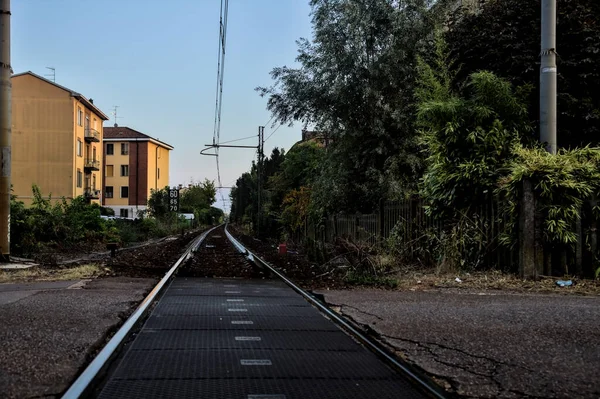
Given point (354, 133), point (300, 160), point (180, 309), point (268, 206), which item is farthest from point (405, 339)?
point (268, 206)

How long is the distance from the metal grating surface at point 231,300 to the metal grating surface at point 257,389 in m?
3.58

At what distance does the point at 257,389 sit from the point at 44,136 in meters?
53.3

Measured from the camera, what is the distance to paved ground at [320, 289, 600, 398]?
4.04m

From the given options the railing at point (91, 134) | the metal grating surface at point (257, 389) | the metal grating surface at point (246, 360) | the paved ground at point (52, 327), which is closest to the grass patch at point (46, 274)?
the paved ground at point (52, 327)

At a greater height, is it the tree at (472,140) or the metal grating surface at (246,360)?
the tree at (472,140)

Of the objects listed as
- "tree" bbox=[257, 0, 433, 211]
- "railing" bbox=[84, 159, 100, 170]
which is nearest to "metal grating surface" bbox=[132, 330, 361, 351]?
"tree" bbox=[257, 0, 433, 211]

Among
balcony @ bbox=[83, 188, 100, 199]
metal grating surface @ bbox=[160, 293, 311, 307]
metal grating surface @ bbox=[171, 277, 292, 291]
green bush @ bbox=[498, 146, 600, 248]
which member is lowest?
metal grating surface @ bbox=[171, 277, 292, 291]

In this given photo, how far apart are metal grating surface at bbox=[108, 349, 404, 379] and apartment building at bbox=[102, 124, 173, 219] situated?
74.6m

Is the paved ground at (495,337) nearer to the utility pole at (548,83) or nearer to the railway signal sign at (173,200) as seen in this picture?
the utility pole at (548,83)

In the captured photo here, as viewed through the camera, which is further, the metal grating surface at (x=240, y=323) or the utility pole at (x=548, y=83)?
the utility pole at (x=548, y=83)

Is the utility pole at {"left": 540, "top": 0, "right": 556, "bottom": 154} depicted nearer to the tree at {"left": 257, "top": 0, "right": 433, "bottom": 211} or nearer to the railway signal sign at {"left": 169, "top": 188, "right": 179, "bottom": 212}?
the tree at {"left": 257, "top": 0, "right": 433, "bottom": 211}

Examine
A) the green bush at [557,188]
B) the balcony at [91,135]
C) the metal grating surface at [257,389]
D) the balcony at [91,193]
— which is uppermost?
the balcony at [91,135]

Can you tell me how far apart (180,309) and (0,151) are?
303 inches

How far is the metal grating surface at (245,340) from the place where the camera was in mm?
5043
